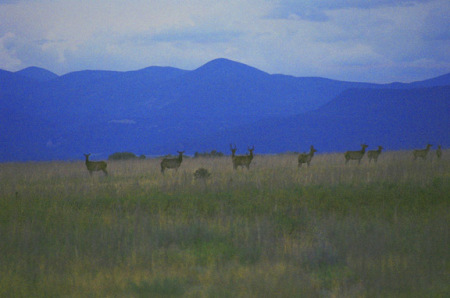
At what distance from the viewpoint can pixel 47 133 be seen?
147375 mm

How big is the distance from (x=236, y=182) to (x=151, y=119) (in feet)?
Result: 533

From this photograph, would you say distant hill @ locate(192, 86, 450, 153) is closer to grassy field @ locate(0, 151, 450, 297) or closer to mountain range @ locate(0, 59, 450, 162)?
mountain range @ locate(0, 59, 450, 162)

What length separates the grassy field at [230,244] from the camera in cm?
728

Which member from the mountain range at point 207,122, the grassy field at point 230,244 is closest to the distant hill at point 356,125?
the mountain range at point 207,122

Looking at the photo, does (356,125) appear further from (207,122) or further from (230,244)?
(230,244)

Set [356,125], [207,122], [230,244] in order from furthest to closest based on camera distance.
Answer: [207,122] → [356,125] → [230,244]

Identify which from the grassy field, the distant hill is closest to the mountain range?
the distant hill

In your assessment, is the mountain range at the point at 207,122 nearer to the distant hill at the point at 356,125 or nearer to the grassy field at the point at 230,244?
the distant hill at the point at 356,125

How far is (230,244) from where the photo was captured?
9.75m

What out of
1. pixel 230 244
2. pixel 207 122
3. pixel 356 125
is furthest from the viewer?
pixel 207 122

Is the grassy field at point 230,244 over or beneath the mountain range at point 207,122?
beneath

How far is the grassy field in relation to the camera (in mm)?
7281

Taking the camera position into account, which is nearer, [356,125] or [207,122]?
[356,125]

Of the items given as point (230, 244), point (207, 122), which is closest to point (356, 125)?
point (207, 122)
